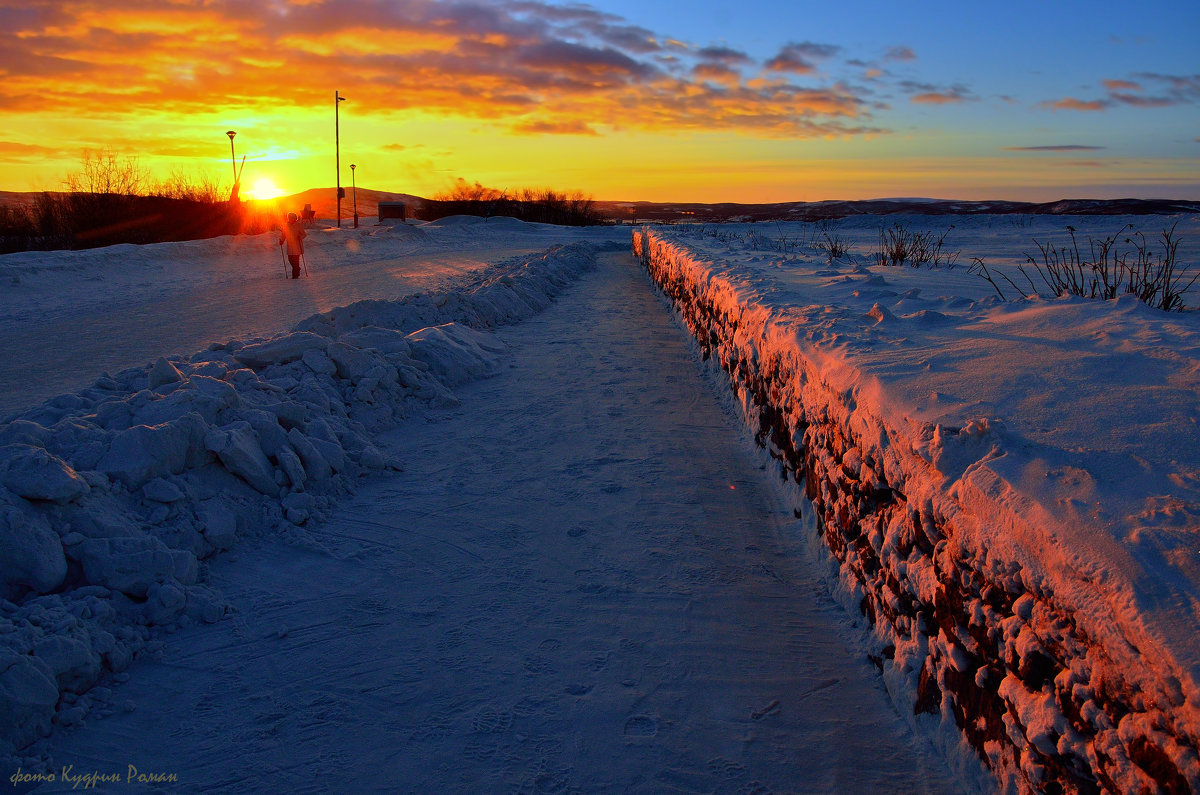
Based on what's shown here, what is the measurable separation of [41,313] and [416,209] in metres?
52.6

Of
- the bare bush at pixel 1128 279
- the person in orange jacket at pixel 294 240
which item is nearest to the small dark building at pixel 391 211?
the person in orange jacket at pixel 294 240

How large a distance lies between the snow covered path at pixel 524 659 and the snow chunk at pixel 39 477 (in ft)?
2.26

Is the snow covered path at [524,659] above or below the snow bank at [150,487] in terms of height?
below

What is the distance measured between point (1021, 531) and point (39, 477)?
3638mm

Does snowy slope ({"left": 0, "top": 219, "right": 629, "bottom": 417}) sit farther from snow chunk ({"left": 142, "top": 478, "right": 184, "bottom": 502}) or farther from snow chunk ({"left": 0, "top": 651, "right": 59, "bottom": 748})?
snow chunk ({"left": 0, "top": 651, "right": 59, "bottom": 748})

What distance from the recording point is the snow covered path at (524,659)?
2.15 m

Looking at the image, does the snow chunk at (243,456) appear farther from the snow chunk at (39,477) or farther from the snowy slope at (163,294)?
the snowy slope at (163,294)

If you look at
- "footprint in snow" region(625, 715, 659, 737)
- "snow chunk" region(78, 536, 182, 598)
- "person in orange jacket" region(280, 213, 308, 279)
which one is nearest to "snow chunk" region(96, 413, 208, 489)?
"snow chunk" region(78, 536, 182, 598)

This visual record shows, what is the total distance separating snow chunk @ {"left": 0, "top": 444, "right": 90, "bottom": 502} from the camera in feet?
9.50

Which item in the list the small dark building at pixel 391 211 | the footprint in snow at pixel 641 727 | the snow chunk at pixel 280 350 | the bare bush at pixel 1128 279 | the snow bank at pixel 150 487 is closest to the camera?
the footprint in snow at pixel 641 727

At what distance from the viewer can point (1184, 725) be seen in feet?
3.85

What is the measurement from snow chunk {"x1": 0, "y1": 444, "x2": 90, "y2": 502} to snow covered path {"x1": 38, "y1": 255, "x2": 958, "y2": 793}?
688 millimetres

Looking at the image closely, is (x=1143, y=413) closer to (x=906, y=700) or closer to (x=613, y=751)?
(x=906, y=700)

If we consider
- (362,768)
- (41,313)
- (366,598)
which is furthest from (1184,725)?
(41,313)
